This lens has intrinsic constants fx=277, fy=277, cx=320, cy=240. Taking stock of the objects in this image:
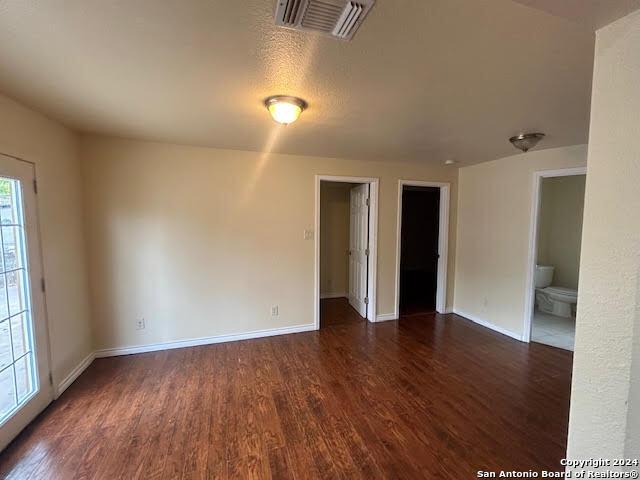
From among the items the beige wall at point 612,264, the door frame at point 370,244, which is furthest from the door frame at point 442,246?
the beige wall at point 612,264

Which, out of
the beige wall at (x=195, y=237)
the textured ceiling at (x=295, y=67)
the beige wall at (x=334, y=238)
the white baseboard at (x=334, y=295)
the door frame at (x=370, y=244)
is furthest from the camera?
the white baseboard at (x=334, y=295)

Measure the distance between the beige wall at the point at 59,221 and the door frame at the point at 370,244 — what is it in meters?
2.51

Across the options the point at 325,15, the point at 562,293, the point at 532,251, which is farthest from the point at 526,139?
the point at 562,293

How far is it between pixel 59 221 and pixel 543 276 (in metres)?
6.24

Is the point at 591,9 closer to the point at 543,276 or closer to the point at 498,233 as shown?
the point at 498,233

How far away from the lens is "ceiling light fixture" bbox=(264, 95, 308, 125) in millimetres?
1860

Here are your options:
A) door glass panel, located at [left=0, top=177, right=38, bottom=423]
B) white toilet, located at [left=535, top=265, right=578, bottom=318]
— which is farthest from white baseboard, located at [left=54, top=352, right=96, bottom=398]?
white toilet, located at [left=535, top=265, right=578, bottom=318]

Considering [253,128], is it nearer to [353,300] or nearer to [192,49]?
[192,49]

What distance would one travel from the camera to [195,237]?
127 inches

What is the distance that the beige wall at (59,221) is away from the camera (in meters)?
2.01

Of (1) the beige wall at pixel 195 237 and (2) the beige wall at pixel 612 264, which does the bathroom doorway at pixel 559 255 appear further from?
(2) the beige wall at pixel 612 264

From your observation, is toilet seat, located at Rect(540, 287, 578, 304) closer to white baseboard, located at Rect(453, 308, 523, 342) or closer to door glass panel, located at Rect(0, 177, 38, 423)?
white baseboard, located at Rect(453, 308, 523, 342)

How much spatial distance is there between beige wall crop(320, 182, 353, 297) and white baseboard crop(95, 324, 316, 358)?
1708 millimetres

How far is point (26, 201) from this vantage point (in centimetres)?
203
